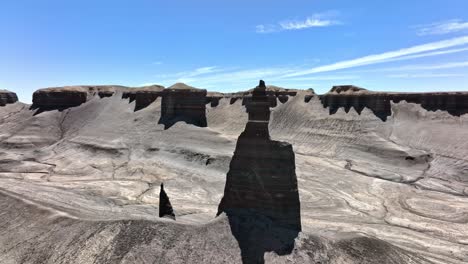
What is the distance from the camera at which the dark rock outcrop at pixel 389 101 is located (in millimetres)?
80375

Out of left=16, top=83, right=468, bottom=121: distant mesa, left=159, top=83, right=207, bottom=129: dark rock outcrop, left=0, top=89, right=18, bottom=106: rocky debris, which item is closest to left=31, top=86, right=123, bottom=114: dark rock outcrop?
left=16, top=83, right=468, bottom=121: distant mesa

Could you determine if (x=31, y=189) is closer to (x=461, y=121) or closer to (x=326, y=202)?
(x=326, y=202)

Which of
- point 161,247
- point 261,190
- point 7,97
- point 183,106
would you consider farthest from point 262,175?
point 7,97

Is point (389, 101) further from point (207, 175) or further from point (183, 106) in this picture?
point (207, 175)

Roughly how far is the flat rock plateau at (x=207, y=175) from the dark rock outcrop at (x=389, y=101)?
244mm

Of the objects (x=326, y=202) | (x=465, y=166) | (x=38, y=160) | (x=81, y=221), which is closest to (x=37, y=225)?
(x=81, y=221)

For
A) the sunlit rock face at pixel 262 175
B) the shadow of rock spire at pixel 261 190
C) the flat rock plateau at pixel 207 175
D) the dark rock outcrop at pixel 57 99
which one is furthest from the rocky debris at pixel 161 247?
the dark rock outcrop at pixel 57 99

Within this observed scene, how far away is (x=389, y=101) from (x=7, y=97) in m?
100

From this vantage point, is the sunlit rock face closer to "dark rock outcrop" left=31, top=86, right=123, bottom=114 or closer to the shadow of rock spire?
the shadow of rock spire

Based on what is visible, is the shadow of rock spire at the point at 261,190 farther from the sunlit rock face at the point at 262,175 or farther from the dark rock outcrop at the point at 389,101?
the dark rock outcrop at the point at 389,101

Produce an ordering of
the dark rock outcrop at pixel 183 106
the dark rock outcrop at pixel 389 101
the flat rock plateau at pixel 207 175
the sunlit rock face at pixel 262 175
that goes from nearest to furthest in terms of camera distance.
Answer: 1. the flat rock plateau at pixel 207 175
2. the sunlit rock face at pixel 262 175
3. the dark rock outcrop at pixel 183 106
4. the dark rock outcrop at pixel 389 101

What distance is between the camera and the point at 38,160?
7231cm

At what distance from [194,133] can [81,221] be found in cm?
4596

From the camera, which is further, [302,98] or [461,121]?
[302,98]
